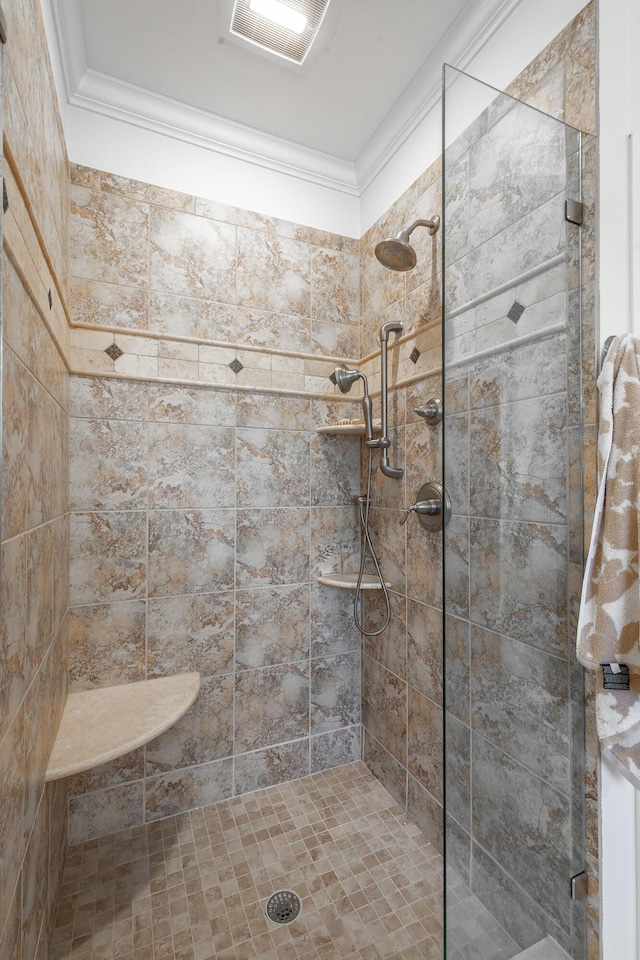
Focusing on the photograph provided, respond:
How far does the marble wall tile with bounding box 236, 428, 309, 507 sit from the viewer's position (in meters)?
1.82

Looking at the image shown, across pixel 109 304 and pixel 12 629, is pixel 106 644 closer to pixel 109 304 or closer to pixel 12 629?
pixel 12 629

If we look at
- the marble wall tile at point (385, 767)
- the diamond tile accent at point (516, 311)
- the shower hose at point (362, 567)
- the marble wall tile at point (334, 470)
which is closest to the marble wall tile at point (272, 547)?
the marble wall tile at point (334, 470)

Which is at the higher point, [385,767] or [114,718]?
[114,718]

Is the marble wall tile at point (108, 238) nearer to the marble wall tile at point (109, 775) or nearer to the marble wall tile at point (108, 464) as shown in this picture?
the marble wall tile at point (108, 464)

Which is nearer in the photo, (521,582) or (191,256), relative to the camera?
(521,582)

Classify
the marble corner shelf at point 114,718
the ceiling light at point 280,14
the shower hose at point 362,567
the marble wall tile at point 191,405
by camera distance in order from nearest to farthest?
the marble corner shelf at point 114,718
the ceiling light at point 280,14
the marble wall tile at point 191,405
the shower hose at point 362,567

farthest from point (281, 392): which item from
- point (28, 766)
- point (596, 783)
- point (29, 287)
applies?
point (596, 783)

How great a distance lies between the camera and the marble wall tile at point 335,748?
1923 mm

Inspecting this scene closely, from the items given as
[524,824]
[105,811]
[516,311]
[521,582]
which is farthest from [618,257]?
[105,811]

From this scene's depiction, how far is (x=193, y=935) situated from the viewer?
3.99 feet

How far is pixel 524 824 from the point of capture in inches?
37.2

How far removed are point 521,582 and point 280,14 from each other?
1798 mm

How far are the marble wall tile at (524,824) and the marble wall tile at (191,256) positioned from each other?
176 centimetres

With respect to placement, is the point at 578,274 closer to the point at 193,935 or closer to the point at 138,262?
the point at 138,262
